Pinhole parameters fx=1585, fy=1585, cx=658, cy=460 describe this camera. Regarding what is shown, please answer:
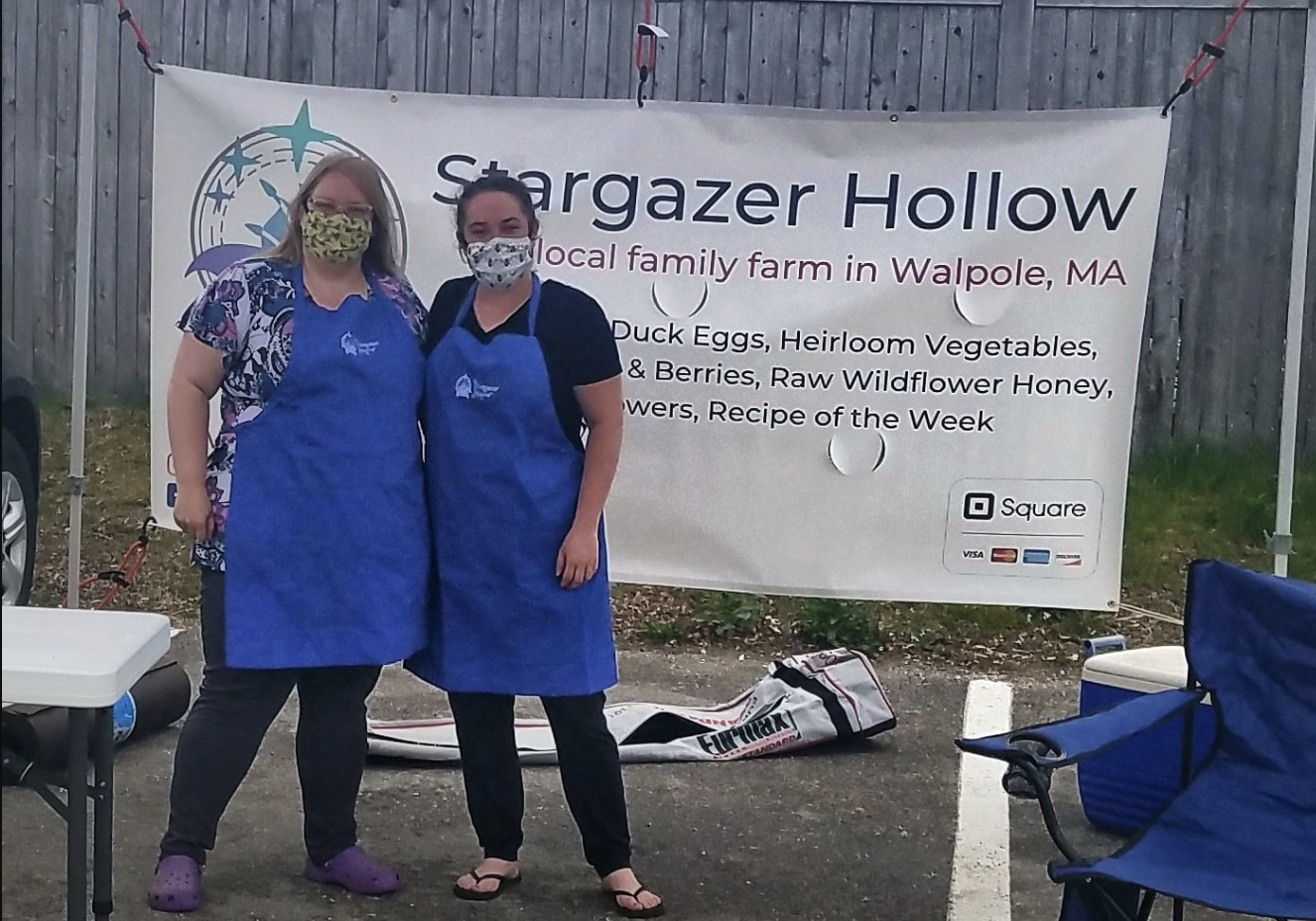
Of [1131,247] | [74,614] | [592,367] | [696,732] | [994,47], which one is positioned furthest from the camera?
[994,47]

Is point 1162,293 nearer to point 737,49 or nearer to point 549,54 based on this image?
point 737,49

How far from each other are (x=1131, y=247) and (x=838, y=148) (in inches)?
31.5

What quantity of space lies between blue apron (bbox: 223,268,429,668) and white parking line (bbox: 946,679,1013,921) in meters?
1.46

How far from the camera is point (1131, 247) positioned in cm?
408

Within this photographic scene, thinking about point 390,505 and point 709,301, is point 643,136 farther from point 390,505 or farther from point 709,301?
point 390,505

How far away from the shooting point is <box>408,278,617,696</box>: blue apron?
329 centimetres

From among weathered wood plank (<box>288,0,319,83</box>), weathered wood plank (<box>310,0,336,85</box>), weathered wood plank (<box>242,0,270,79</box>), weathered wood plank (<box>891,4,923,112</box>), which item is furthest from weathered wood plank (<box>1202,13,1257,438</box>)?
weathered wood plank (<box>242,0,270,79</box>)

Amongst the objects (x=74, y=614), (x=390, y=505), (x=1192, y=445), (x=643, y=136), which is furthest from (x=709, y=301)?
(x=1192, y=445)

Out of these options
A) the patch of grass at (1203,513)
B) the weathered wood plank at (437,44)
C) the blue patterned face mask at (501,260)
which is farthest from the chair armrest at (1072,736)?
the weathered wood plank at (437,44)

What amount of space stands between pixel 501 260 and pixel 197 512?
0.83m

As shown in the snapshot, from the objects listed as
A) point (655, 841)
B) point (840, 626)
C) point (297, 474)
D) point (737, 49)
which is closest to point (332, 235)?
point (297, 474)

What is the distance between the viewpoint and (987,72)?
667 cm

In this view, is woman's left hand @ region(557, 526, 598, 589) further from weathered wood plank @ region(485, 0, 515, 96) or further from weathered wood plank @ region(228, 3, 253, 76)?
weathered wood plank @ region(228, 3, 253, 76)

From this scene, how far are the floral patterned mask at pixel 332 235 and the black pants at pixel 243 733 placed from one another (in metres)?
0.72
